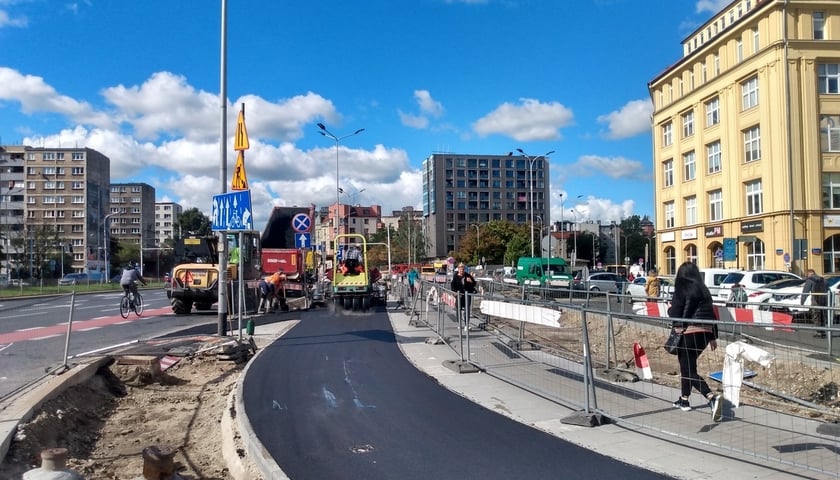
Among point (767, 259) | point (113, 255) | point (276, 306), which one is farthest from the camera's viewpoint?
point (113, 255)

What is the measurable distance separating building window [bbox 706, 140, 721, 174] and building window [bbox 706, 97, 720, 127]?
1468 millimetres

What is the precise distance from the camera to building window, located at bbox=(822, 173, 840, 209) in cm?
3466

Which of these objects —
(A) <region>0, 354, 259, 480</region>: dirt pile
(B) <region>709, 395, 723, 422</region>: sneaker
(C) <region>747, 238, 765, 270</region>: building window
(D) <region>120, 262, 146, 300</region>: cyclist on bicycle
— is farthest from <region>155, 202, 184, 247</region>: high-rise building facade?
(B) <region>709, 395, 723, 422</region>: sneaker

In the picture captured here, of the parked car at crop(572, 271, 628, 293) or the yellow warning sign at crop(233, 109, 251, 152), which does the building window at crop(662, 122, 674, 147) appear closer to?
the parked car at crop(572, 271, 628, 293)

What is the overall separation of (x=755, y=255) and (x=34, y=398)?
128ft

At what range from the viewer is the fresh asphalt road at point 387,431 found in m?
5.28

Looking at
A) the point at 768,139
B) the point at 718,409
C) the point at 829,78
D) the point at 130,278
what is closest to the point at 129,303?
the point at 130,278

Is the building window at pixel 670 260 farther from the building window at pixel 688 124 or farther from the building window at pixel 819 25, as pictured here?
the building window at pixel 819 25

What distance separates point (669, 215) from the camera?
4831 centimetres

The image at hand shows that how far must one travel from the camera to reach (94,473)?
5676 millimetres

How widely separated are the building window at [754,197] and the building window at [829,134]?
3922mm

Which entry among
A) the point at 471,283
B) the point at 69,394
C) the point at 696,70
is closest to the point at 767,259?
the point at 696,70

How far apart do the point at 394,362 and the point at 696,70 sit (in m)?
41.5

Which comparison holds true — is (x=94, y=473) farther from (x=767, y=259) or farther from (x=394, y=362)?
(x=767, y=259)
